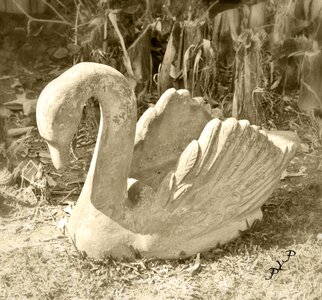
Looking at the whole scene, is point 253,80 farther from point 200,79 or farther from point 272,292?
point 272,292

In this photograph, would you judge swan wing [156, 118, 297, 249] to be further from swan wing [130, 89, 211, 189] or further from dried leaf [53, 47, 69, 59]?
dried leaf [53, 47, 69, 59]

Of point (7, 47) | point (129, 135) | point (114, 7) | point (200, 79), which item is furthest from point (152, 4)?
point (129, 135)

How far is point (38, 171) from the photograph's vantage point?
10.8 feet

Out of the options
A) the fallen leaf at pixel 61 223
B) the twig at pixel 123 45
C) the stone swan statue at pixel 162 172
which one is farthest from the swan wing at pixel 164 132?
the twig at pixel 123 45

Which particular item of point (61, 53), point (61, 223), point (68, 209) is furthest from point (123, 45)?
point (61, 223)

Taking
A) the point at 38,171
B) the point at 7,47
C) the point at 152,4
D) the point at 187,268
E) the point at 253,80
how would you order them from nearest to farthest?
the point at 187,268 < the point at 38,171 < the point at 253,80 < the point at 152,4 < the point at 7,47

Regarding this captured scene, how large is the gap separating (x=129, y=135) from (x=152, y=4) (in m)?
1.70

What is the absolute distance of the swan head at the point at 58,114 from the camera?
2311 millimetres

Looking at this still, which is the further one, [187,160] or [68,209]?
[68,209]

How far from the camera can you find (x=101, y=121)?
2.55 meters

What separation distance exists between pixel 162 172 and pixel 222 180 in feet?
0.96

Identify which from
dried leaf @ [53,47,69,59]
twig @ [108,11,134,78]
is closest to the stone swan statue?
twig @ [108,11,134,78]

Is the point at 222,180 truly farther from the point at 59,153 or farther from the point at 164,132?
the point at 59,153

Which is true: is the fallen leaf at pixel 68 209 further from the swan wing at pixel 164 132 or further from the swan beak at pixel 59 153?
the swan beak at pixel 59 153
